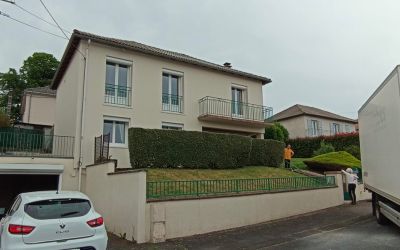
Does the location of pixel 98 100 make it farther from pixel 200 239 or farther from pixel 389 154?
pixel 389 154

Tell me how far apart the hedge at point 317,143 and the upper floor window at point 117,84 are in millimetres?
18896

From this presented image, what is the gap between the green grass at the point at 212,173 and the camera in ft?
44.4

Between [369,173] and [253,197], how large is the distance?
3.80 metres

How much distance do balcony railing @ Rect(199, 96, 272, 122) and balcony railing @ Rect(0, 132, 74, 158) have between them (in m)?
7.52

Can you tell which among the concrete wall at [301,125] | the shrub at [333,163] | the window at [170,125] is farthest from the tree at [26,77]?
the shrub at [333,163]

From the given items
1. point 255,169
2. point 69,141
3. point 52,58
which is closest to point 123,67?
point 69,141

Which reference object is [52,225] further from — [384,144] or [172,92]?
[172,92]

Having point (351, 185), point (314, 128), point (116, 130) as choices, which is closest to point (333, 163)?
point (351, 185)

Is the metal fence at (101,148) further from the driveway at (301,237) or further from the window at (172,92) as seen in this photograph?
the driveway at (301,237)

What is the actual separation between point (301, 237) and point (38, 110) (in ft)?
80.0

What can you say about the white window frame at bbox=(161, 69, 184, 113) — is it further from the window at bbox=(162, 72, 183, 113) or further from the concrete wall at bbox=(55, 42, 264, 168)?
the concrete wall at bbox=(55, 42, 264, 168)

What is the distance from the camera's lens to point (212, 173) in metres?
15.3

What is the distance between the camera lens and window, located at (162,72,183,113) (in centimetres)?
1917

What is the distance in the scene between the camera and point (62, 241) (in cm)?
627
